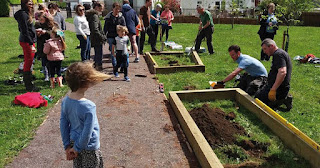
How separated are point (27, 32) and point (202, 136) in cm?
458

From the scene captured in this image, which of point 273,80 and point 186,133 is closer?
point 186,133

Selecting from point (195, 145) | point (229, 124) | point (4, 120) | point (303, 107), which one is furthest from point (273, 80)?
point (4, 120)

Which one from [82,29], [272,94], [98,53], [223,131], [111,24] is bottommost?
[223,131]

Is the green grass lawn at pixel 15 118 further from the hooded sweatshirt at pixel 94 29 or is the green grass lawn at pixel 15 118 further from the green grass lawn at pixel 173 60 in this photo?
the green grass lawn at pixel 173 60

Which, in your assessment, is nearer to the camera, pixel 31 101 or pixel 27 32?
pixel 31 101

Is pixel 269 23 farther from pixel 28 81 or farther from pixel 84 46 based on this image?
pixel 28 81

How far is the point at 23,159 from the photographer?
12.9 ft

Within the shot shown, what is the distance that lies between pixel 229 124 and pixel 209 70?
166 inches

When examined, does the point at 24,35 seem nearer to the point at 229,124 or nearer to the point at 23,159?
the point at 23,159

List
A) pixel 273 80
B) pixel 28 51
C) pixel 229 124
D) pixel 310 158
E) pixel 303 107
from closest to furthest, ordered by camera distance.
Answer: pixel 310 158 → pixel 229 124 → pixel 273 80 → pixel 303 107 → pixel 28 51

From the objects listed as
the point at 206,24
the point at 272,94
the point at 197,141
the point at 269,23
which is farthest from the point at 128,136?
the point at 206,24

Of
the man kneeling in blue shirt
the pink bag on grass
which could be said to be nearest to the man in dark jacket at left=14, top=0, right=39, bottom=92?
the pink bag on grass

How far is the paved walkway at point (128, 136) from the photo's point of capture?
391 cm

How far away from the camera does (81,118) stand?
8.53 ft
